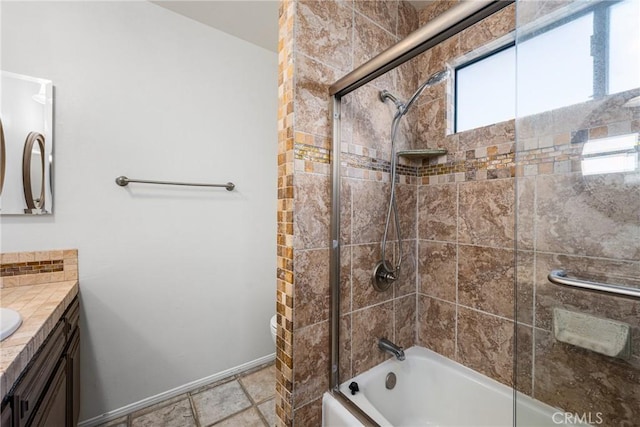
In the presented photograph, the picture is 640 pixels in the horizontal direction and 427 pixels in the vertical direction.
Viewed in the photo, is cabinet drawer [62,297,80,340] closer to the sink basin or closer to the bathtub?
the sink basin

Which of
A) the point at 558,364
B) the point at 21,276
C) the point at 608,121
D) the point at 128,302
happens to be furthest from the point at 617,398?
the point at 21,276

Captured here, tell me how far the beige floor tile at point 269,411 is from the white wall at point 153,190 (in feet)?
1.42

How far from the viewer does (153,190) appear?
168cm

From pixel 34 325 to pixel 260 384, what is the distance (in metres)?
1.41

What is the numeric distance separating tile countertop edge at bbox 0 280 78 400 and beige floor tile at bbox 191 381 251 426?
1.00m

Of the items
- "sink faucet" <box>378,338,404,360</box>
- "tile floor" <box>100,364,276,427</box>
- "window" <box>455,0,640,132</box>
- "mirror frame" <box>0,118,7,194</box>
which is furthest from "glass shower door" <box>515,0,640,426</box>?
"mirror frame" <box>0,118,7,194</box>

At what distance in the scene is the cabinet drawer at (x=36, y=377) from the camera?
0.73 meters

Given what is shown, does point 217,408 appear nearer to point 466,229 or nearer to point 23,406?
point 23,406

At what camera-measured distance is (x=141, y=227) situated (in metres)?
1.65

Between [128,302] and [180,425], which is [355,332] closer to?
[180,425]

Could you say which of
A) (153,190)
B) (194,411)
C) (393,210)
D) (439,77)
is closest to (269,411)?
(194,411)

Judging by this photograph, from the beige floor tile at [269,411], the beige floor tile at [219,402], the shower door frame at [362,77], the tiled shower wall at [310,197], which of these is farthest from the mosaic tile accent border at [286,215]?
the beige floor tile at [219,402]

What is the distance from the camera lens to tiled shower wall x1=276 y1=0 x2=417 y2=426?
1.09 m

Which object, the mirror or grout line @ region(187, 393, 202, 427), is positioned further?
grout line @ region(187, 393, 202, 427)
